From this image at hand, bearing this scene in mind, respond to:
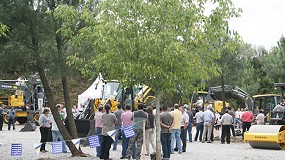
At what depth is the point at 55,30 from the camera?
1580 centimetres

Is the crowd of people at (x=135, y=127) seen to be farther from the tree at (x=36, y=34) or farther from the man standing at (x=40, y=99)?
the man standing at (x=40, y=99)

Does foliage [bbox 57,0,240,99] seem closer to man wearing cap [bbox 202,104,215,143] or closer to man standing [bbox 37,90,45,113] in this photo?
man wearing cap [bbox 202,104,215,143]

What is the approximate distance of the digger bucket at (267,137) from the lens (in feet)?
69.3

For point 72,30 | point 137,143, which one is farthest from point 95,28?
point 137,143

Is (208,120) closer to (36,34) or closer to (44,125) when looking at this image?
(44,125)

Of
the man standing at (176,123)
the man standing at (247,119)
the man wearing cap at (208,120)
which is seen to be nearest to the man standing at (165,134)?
the man standing at (176,123)

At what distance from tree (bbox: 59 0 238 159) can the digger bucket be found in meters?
8.29

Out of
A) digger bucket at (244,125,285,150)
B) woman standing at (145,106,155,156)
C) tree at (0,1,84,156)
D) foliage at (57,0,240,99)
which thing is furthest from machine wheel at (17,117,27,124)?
foliage at (57,0,240,99)

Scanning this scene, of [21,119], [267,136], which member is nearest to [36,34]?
[267,136]

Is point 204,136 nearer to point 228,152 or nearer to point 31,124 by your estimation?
point 228,152

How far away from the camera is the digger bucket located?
69.3ft

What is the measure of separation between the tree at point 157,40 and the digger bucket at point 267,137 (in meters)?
8.29

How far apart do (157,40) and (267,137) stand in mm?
10438

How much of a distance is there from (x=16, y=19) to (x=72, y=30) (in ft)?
5.56
